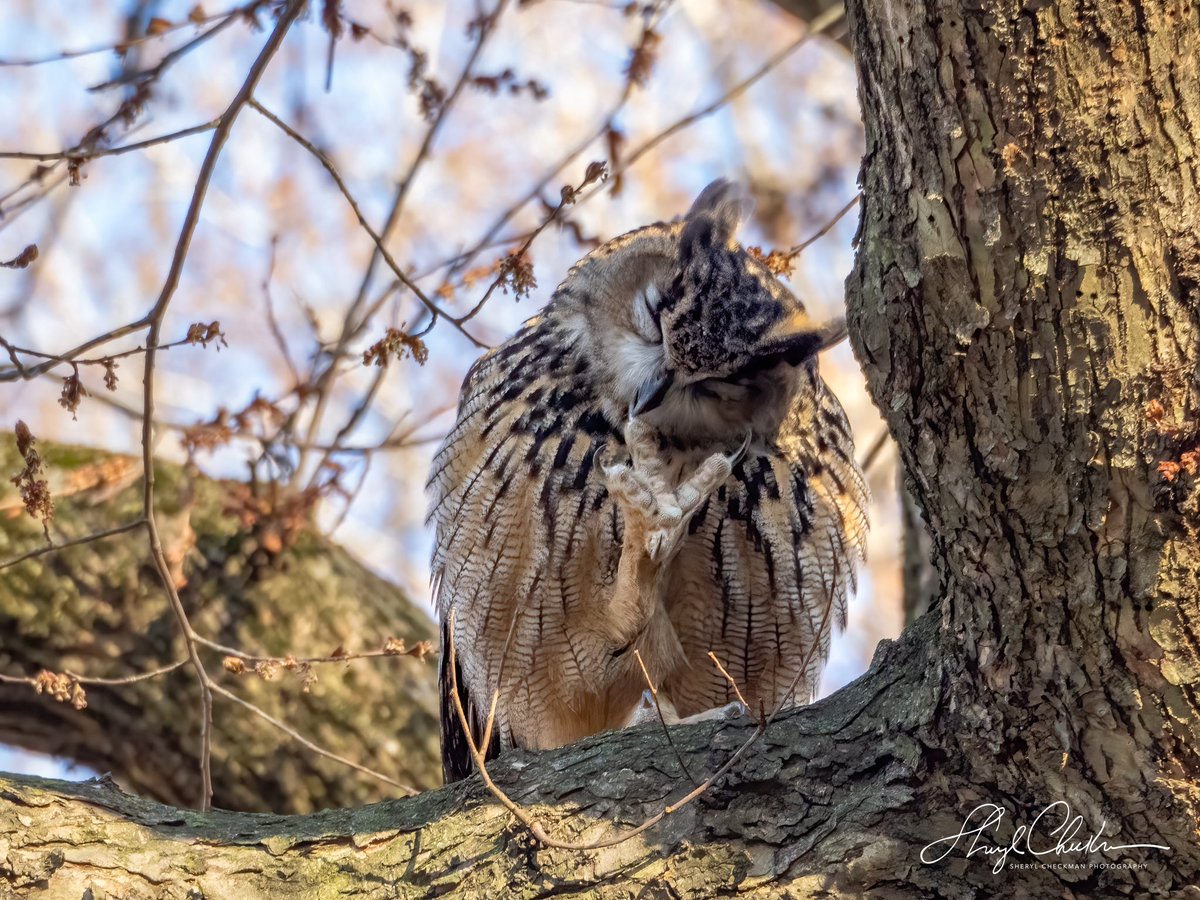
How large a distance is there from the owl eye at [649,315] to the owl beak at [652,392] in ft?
0.48

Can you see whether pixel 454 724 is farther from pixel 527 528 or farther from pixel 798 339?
pixel 798 339

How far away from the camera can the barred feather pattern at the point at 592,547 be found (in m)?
3.25


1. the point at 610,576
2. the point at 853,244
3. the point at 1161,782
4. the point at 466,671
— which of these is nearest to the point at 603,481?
the point at 610,576

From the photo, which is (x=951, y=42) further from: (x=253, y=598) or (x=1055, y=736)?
(x=253, y=598)

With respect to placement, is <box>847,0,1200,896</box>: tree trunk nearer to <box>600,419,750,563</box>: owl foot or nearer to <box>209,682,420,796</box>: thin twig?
<box>600,419,750,563</box>: owl foot

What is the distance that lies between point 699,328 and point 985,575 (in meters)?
1.04

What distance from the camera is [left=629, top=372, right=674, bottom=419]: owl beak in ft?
10.1

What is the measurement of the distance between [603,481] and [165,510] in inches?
63.2

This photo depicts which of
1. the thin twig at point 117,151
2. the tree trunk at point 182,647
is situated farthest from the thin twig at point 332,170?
the tree trunk at point 182,647

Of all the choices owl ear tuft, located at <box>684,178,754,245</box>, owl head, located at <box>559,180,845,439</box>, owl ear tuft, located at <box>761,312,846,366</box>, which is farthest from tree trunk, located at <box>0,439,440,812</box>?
owl ear tuft, located at <box>761,312,846,366</box>

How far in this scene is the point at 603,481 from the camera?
3.20 meters
